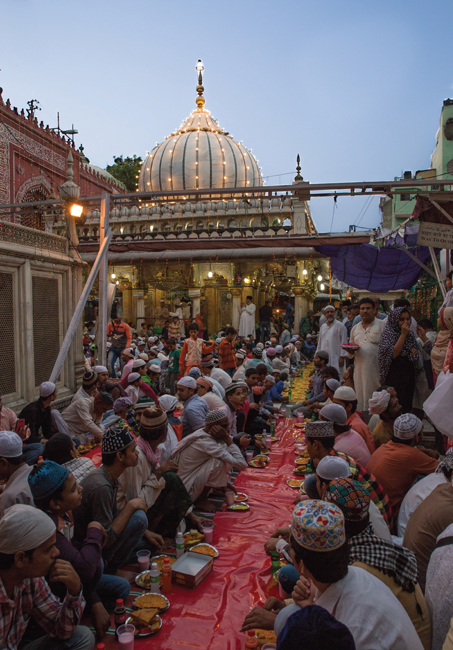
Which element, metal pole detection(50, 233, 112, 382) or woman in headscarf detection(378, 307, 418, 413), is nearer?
woman in headscarf detection(378, 307, 418, 413)

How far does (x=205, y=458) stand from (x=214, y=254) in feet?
32.2

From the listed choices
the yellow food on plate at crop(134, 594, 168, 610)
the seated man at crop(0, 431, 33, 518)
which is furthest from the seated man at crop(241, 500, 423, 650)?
the seated man at crop(0, 431, 33, 518)

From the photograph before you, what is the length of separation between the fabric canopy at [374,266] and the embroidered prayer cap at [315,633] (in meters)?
8.80

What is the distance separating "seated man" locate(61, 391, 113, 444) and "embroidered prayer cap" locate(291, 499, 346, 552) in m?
4.00

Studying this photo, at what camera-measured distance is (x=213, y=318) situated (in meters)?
16.5

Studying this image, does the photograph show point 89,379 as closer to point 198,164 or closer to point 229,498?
point 229,498

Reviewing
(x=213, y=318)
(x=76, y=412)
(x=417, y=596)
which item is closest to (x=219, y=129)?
(x=213, y=318)

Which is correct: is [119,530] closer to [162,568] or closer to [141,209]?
[162,568]

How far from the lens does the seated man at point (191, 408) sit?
481cm

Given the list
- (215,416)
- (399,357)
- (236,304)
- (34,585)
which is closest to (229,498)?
(215,416)

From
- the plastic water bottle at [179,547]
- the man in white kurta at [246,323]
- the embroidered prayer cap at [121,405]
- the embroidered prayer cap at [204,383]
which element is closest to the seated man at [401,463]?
the plastic water bottle at [179,547]

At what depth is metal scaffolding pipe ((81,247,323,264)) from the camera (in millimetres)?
12688

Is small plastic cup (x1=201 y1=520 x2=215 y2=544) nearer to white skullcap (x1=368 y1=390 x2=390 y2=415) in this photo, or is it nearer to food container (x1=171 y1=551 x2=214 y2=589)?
food container (x1=171 y1=551 x2=214 y2=589)

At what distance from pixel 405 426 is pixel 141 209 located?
52.9ft
